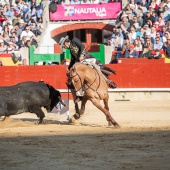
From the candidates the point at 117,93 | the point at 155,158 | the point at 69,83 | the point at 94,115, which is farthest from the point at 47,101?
the point at 117,93

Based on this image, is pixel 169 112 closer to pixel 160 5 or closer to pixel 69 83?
pixel 69 83

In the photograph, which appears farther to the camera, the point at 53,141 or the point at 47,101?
the point at 47,101

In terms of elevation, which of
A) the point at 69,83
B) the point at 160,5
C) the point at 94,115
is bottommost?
the point at 94,115

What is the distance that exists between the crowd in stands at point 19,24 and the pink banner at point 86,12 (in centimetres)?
62

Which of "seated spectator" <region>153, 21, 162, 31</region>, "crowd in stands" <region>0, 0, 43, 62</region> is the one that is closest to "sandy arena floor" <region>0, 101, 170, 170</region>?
"seated spectator" <region>153, 21, 162, 31</region>

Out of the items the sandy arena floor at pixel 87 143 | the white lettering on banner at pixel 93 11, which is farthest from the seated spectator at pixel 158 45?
the sandy arena floor at pixel 87 143

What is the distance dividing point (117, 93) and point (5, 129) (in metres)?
→ 7.46

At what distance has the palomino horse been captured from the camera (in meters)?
11.9

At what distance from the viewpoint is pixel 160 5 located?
798 inches

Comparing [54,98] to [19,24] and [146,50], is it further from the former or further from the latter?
[19,24]

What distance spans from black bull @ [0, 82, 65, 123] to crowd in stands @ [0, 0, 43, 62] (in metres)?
7.45

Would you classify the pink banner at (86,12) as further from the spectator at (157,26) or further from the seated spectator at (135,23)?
the spectator at (157,26)

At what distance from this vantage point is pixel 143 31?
64.0 ft

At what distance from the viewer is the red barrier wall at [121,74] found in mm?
19312
